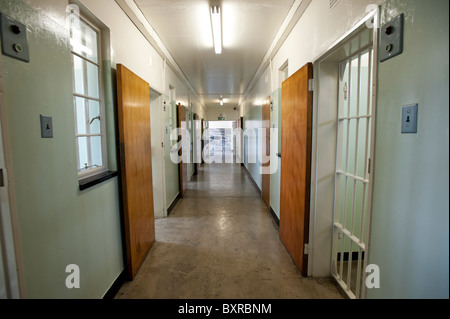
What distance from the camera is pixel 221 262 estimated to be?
2.33m

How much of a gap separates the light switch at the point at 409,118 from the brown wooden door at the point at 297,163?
39.2 inches

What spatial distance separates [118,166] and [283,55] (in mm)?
2612

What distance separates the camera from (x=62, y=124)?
1263 mm

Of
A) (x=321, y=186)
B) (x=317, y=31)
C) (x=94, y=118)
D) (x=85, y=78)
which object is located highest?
(x=317, y=31)

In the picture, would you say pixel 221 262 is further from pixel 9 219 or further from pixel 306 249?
pixel 9 219

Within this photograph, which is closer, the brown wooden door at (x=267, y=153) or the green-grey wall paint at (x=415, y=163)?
the green-grey wall paint at (x=415, y=163)

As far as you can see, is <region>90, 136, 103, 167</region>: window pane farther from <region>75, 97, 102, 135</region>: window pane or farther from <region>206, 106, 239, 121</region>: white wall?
<region>206, 106, 239, 121</region>: white wall

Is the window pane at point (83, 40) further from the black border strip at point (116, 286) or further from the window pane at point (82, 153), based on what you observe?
the black border strip at point (116, 286)

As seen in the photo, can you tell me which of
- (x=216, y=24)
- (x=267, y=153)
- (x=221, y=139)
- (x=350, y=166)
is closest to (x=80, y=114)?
(x=216, y=24)

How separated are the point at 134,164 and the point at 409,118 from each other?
2.15 meters

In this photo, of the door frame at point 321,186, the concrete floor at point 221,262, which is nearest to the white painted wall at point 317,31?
the door frame at point 321,186

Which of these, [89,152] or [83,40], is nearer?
[83,40]

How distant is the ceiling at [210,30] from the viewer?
Result: 2254mm

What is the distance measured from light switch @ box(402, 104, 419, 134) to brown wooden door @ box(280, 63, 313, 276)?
39.2 inches
